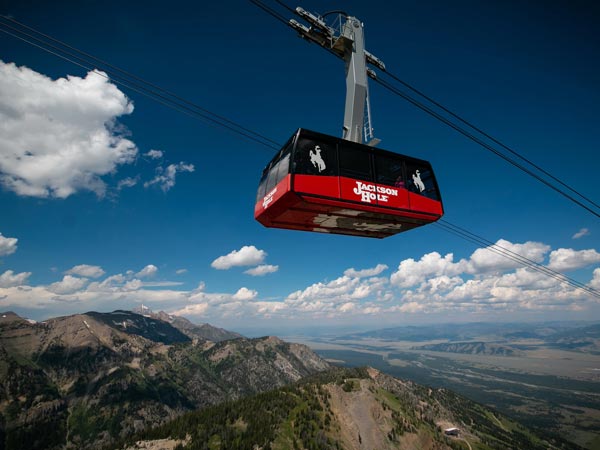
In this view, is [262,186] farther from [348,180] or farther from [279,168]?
[348,180]

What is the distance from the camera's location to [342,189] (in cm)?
1387

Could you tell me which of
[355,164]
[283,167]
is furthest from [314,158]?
[355,164]

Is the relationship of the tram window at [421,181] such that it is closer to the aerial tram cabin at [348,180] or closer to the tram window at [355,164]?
the aerial tram cabin at [348,180]

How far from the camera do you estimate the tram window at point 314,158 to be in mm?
13172

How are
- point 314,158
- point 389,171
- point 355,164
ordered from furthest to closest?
point 389,171, point 355,164, point 314,158

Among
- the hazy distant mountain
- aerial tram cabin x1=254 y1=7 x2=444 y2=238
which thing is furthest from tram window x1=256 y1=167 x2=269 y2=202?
the hazy distant mountain

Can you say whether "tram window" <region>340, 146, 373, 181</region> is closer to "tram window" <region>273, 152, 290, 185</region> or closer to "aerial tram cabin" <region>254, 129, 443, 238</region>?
"aerial tram cabin" <region>254, 129, 443, 238</region>

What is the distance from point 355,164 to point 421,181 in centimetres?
439

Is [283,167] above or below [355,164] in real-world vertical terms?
below

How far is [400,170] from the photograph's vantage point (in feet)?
53.0

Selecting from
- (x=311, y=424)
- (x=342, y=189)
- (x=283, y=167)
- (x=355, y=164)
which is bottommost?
(x=311, y=424)

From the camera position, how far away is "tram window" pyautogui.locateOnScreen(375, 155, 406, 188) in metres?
15.3

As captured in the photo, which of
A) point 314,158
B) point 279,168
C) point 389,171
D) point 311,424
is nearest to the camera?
point 314,158

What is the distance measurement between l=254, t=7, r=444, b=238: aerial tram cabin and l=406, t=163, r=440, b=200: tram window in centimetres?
5
